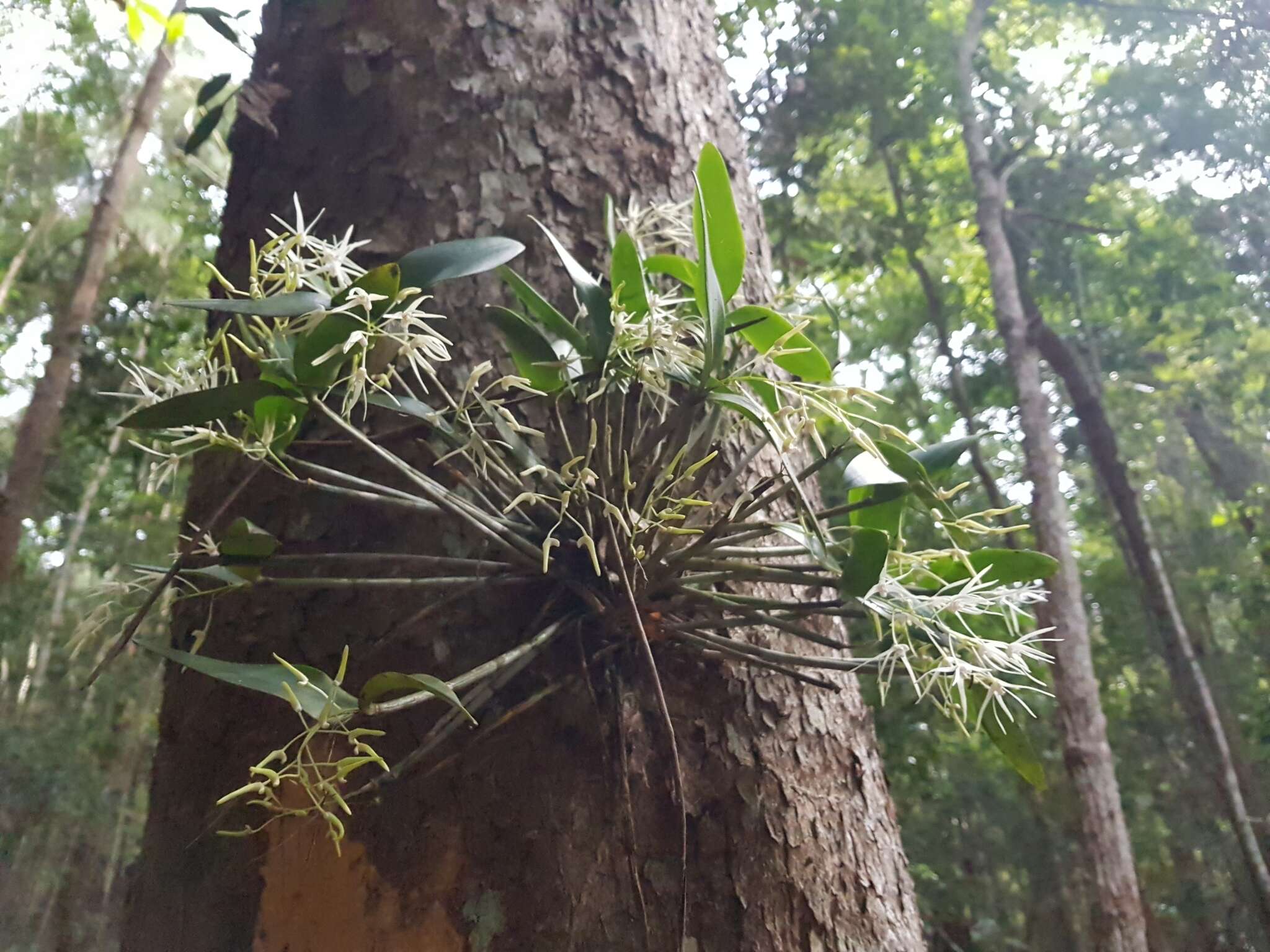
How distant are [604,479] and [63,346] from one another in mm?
2543

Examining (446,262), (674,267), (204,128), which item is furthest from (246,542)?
(204,128)

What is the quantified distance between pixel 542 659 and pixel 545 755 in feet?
0.19

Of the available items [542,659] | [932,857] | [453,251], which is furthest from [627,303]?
[932,857]

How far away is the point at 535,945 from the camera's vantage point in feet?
1.46

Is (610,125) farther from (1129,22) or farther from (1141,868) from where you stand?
(1141,868)

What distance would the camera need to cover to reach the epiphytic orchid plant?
401mm

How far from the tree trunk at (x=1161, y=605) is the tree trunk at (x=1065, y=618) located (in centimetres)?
34

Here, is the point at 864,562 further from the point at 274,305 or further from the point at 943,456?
the point at 274,305

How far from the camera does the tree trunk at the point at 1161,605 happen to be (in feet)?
7.86

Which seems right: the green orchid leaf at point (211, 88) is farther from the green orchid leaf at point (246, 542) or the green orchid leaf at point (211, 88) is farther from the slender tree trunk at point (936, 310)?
the slender tree trunk at point (936, 310)

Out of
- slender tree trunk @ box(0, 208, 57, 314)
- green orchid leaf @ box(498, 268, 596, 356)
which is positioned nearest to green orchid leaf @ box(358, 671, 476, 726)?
green orchid leaf @ box(498, 268, 596, 356)

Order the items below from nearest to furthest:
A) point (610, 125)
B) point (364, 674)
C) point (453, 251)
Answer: point (453, 251), point (364, 674), point (610, 125)

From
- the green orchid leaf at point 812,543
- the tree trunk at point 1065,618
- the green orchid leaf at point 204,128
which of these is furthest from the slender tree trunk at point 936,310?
the green orchid leaf at point 812,543

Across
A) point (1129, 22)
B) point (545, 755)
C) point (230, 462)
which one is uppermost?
point (1129, 22)
